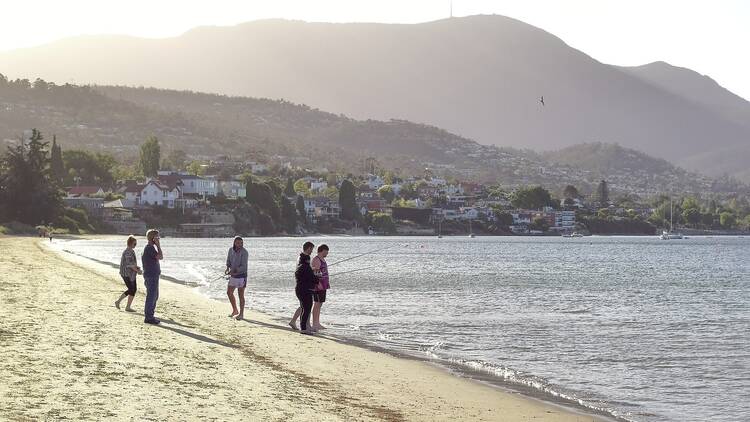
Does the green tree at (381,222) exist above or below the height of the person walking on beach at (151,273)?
above

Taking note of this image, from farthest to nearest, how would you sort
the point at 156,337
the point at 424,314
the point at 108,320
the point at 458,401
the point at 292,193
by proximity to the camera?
the point at 292,193
the point at 424,314
the point at 108,320
the point at 156,337
the point at 458,401

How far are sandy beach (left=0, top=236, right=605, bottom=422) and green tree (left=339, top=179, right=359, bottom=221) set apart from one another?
548 feet

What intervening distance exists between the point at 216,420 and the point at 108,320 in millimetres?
9361

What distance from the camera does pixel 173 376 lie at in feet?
47.5

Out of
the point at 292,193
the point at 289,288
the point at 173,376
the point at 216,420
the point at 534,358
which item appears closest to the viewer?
the point at 216,420

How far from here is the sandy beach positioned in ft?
40.3

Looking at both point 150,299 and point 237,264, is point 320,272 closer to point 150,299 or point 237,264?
point 237,264

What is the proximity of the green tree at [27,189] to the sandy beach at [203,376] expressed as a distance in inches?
3268

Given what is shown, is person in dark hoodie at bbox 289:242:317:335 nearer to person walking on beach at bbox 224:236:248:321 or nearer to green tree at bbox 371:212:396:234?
person walking on beach at bbox 224:236:248:321

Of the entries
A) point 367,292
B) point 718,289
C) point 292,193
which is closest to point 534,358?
point 367,292

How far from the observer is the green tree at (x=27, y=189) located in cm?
10212

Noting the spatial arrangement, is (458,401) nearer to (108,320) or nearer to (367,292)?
(108,320)

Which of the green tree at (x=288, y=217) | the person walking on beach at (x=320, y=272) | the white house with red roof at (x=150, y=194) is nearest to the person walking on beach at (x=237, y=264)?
the person walking on beach at (x=320, y=272)

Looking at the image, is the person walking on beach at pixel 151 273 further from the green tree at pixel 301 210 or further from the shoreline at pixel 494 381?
the green tree at pixel 301 210
